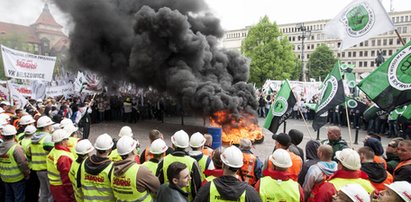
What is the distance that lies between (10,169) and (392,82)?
20.3ft

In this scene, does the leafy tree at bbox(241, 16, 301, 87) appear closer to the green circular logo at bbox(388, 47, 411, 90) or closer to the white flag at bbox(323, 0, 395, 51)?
the white flag at bbox(323, 0, 395, 51)

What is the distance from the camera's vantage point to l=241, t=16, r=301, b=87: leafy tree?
38750mm

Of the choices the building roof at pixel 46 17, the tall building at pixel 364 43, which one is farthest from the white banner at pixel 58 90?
the tall building at pixel 364 43

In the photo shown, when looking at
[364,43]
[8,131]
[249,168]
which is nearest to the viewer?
[249,168]

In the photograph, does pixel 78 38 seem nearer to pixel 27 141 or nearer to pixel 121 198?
pixel 27 141

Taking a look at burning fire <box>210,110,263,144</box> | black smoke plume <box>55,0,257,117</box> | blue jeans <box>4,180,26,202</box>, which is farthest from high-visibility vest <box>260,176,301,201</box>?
black smoke plume <box>55,0,257,117</box>

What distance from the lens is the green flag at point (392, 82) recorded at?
15.2ft

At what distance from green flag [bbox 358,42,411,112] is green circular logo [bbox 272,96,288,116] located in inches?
112

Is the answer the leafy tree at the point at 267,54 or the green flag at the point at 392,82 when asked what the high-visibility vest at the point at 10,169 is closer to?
the green flag at the point at 392,82

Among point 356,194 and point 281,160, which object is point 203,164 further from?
point 356,194

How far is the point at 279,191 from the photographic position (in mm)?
3086

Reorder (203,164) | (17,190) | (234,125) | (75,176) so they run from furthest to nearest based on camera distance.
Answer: (234,125) → (17,190) → (203,164) → (75,176)

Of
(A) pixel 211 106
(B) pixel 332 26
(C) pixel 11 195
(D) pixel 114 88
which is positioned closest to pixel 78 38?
(D) pixel 114 88

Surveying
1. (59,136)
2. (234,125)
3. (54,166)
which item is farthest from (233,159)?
(234,125)
